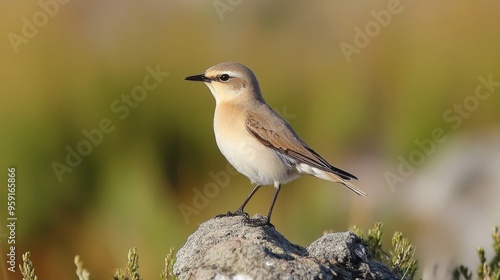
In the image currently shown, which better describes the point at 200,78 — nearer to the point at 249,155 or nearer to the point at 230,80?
the point at 230,80

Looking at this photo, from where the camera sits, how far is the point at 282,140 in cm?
604

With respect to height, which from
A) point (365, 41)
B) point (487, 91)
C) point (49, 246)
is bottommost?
point (49, 246)

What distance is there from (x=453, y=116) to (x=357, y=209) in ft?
7.92

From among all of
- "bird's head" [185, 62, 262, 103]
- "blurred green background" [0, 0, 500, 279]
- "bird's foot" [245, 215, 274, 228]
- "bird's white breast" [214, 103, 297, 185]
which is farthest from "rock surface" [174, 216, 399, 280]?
"blurred green background" [0, 0, 500, 279]

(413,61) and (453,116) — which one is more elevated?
(413,61)

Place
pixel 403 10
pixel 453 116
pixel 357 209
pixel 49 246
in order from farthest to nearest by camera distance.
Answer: pixel 403 10 < pixel 453 116 < pixel 357 209 < pixel 49 246

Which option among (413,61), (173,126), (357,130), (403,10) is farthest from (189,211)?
(403,10)

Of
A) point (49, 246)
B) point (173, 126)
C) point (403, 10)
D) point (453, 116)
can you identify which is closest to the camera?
point (49, 246)

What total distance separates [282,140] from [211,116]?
11.2 feet

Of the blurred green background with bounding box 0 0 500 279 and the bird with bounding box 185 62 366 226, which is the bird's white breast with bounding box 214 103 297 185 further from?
the blurred green background with bounding box 0 0 500 279

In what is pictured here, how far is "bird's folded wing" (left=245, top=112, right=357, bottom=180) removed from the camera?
19.5 ft

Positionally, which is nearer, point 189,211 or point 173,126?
point 189,211

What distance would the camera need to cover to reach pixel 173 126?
9.23m

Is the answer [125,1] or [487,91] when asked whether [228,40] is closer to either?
[125,1]
